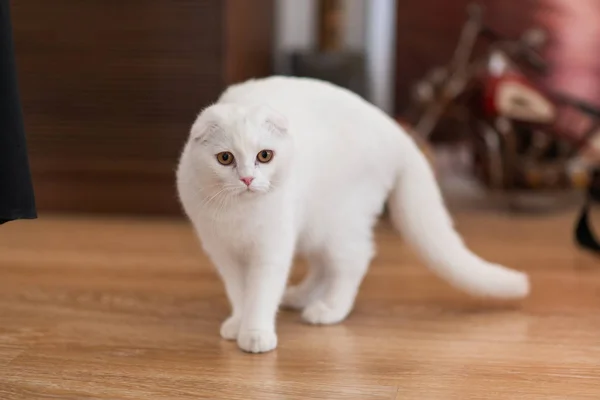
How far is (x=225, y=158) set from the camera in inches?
52.2

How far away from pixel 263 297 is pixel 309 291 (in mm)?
294

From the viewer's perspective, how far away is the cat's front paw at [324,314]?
159cm

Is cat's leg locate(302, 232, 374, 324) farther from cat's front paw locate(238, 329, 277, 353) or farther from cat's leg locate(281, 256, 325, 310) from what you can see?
cat's front paw locate(238, 329, 277, 353)

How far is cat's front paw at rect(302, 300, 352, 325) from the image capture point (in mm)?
1590

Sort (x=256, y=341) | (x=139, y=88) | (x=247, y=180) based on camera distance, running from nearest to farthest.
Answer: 1. (x=247, y=180)
2. (x=256, y=341)
3. (x=139, y=88)

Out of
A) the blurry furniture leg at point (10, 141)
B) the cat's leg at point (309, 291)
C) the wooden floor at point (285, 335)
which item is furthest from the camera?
the cat's leg at point (309, 291)

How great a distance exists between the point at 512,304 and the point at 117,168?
4.35ft

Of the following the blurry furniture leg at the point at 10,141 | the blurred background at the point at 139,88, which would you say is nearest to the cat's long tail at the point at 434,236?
the blurry furniture leg at the point at 10,141

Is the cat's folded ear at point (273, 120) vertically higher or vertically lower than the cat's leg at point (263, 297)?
higher

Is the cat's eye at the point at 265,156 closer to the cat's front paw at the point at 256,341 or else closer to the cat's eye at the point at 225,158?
the cat's eye at the point at 225,158

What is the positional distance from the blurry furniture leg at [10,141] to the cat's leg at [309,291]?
27.8 inches

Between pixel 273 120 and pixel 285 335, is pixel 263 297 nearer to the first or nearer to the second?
pixel 285 335

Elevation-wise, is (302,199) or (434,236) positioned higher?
(302,199)

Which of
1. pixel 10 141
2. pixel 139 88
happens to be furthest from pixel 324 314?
pixel 139 88
